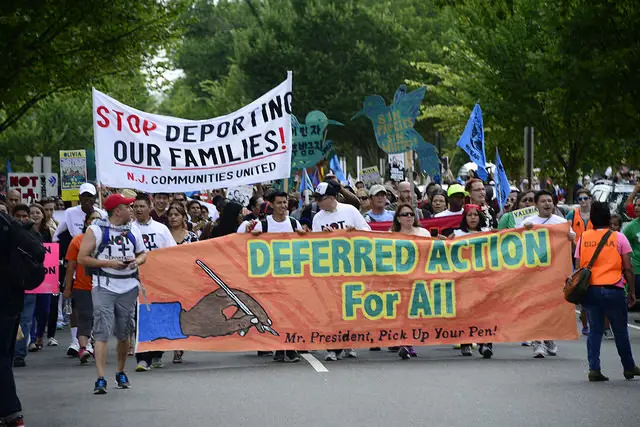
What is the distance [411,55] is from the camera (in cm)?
6041

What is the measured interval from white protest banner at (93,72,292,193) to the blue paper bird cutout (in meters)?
4.15

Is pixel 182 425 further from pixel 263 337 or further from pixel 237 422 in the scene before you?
pixel 263 337

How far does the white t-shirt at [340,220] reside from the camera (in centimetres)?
1465

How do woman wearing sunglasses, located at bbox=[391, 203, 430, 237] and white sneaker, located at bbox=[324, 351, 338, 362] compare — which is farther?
woman wearing sunglasses, located at bbox=[391, 203, 430, 237]

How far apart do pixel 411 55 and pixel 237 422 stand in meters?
51.3

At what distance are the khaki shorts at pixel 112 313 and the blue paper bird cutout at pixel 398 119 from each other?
27.8ft

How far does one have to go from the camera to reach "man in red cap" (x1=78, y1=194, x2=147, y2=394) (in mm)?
11891

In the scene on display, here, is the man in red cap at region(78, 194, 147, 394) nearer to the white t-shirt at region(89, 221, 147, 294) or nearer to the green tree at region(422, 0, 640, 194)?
the white t-shirt at region(89, 221, 147, 294)

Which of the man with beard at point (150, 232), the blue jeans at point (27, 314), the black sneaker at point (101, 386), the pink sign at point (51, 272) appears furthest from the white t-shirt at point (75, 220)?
the black sneaker at point (101, 386)

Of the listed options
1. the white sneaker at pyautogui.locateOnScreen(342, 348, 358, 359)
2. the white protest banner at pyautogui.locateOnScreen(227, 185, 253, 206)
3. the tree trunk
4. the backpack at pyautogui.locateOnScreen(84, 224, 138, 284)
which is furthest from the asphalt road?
the tree trunk

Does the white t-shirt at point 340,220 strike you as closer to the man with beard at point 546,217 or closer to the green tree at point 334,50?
the man with beard at point 546,217

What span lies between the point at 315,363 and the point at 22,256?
488 centimetres

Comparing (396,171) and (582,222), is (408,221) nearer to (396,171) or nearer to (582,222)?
(582,222)

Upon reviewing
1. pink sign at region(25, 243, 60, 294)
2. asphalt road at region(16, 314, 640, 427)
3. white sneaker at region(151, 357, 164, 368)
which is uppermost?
pink sign at region(25, 243, 60, 294)
